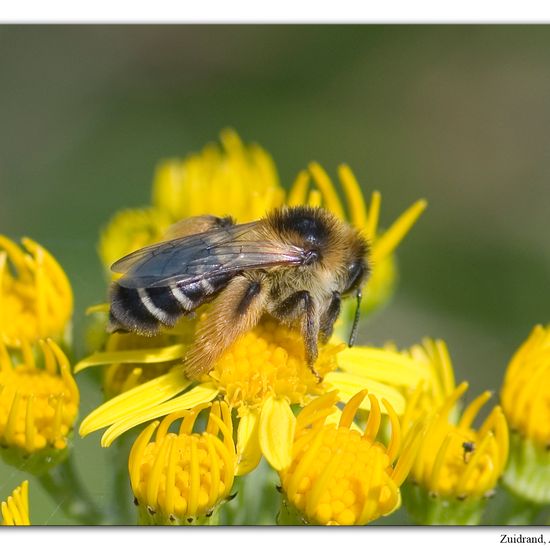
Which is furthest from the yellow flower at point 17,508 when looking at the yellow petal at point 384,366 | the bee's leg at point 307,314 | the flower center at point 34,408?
the yellow petal at point 384,366

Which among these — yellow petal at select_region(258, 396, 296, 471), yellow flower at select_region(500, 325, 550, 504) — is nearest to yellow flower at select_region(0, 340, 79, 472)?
yellow petal at select_region(258, 396, 296, 471)

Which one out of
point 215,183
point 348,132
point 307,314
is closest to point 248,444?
point 307,314

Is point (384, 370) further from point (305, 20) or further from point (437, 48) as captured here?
point (437, 48)

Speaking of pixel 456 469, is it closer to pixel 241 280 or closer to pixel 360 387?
pixel 360 387

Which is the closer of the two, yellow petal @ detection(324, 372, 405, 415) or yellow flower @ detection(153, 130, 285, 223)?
yellow petal @ detection(324, 372, 405, 415)

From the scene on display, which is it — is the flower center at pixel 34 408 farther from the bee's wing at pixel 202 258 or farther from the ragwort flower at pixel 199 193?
the ragwort flower at pixel 199 193

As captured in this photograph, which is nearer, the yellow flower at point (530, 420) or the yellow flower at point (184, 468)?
the yellow flower at point (184, 468)

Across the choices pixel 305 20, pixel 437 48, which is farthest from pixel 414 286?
pixel 305 20

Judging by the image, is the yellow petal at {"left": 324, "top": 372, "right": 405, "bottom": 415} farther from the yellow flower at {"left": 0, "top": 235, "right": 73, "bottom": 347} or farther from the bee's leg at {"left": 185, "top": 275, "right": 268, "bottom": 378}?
the yellow flower at {"left": 0, "top": 235, "right": 73, "bottom": 347}
